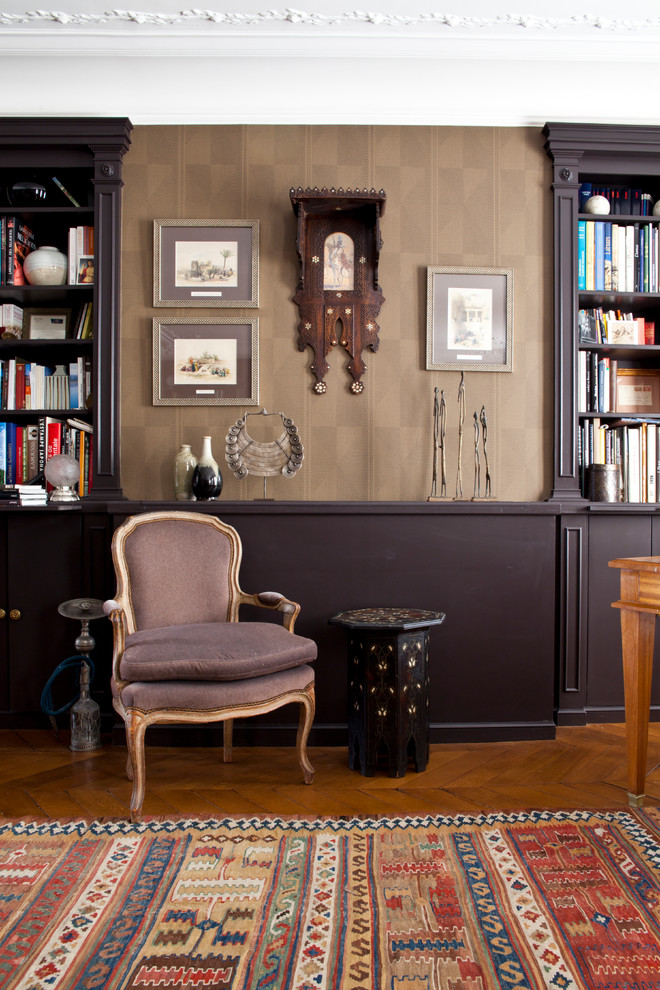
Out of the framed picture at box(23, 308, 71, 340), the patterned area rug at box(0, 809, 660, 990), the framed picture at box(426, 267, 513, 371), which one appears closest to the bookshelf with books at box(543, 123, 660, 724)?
the framed picture at box(426, 267, 513, 371)

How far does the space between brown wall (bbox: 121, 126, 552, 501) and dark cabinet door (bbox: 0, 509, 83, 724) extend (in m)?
0.42

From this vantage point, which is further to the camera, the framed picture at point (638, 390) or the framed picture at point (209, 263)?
the framed picture at point (638, 390)

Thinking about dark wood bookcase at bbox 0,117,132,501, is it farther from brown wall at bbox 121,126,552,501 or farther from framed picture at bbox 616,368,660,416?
framed picture at bbox 616,368,660,416

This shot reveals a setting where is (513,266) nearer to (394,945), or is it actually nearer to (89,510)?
(89,510)

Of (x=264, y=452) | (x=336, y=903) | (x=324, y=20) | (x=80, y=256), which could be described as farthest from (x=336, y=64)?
(x=336, y=903)

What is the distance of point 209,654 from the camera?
7.34ft

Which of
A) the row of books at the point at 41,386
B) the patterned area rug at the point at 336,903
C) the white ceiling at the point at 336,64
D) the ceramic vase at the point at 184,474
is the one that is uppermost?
the white ceiling at the point at 336,64

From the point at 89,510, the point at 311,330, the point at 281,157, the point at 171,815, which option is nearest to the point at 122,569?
the point at 89,510

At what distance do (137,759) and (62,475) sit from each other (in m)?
1.43

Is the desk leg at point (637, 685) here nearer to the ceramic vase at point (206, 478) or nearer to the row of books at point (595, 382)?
the row of books at point (595, 382)

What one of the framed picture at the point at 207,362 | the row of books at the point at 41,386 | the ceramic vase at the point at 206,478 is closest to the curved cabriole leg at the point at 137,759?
the ceramic vase at the point at 206,478

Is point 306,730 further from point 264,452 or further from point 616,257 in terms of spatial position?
point 616,257

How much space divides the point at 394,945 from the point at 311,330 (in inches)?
101

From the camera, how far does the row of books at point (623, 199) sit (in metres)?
3.55
